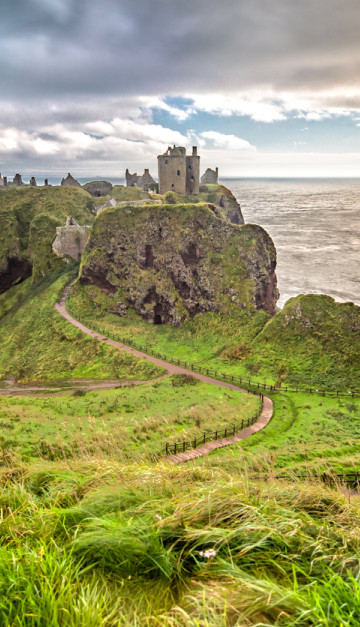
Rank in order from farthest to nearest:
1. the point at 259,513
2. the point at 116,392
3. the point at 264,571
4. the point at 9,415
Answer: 1. the point at 116,392
2. the point at 9,415
3. the point at 259,513
4. the point at 264,571

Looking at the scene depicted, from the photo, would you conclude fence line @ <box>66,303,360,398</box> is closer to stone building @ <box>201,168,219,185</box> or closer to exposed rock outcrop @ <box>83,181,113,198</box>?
exposed rock outcrop @ <box>83,181,113,198</box>

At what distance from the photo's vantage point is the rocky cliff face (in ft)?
158

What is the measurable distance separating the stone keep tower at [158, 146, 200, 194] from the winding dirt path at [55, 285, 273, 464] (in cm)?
3726

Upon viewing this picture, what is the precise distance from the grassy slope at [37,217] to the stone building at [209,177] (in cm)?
3833

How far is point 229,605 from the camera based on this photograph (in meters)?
2.32

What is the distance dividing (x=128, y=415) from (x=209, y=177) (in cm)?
9568

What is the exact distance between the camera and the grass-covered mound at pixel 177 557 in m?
2.40

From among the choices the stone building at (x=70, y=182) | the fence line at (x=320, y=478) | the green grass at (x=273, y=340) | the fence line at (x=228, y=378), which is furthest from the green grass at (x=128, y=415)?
the stone building at (x=70, y=182)

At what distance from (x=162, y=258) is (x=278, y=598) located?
50.2 meters

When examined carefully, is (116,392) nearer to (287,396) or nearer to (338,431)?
(287,396)

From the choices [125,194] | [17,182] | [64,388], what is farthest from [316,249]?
[64,388]

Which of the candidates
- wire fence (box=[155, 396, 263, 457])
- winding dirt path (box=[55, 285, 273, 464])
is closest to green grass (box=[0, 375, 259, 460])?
wire fence (box=[155, 396, 263, 457])

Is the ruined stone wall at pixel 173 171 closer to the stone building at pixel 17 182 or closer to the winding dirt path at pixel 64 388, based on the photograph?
the stone building at pixel 17 182

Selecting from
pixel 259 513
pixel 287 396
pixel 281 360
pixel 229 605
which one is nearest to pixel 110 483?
pixel 259 513
